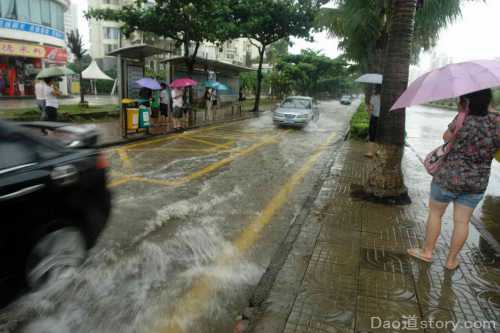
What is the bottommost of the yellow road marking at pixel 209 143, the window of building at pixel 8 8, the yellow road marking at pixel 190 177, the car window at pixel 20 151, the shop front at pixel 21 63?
the yellow road marking at pixel 190 177

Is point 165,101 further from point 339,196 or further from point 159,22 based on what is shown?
point 339,196

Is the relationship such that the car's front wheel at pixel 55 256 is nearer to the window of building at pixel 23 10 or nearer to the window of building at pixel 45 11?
the window of building at pixel 23 10

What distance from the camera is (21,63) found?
96.7 feet

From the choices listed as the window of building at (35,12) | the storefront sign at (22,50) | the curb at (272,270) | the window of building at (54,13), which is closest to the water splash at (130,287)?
the curb at (272,270)

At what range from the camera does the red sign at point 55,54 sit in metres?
30.5

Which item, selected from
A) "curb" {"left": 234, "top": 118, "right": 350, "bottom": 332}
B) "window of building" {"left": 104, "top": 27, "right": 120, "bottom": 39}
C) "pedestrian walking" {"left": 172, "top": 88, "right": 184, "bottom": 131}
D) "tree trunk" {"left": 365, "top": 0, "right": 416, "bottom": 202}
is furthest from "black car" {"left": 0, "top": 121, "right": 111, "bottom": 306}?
"window of building" {"left": 104, "top": 27, "right": 120, "bottom": 39}

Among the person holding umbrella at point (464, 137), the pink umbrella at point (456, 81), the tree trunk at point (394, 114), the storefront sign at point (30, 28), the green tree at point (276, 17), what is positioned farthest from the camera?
the storefront sign at point (30, 28)

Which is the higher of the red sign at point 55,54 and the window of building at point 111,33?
the window of building at point 111,33

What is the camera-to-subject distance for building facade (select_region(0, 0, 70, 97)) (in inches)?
1075

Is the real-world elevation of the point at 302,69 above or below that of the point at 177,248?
above

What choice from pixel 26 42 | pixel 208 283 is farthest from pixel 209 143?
pixel 26 42

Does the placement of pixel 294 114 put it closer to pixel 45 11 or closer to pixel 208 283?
pixel 208 283

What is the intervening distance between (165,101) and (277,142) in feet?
14.8

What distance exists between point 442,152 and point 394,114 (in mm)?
2387
